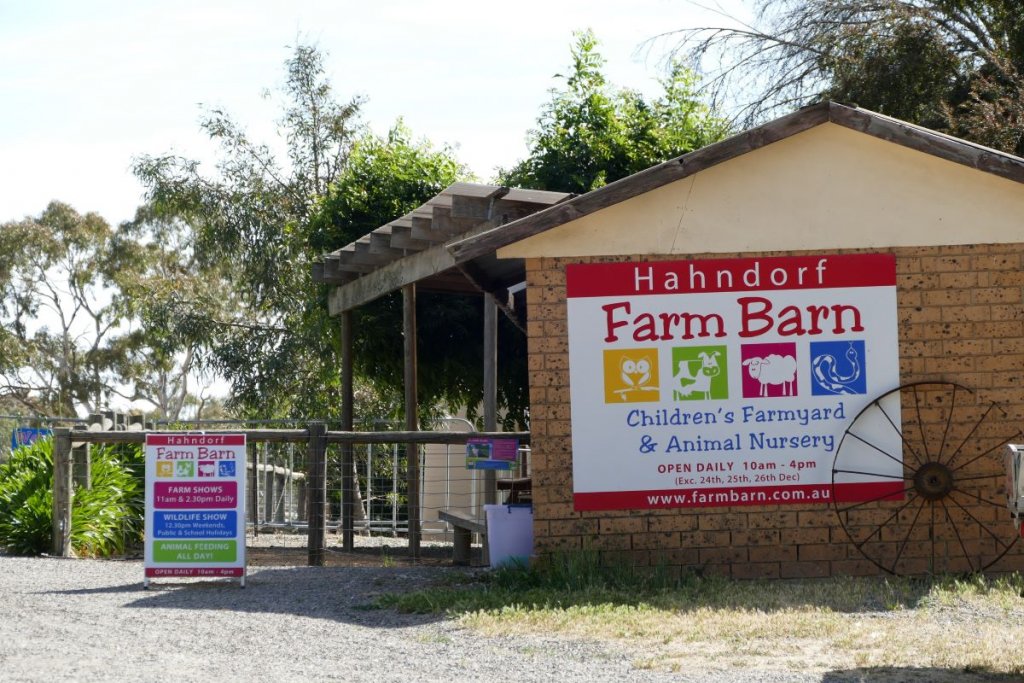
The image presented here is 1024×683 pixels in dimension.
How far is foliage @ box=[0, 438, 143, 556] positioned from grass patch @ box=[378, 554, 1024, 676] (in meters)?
4.71

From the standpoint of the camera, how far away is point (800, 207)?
10.3 metres

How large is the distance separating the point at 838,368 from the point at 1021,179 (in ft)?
6.68

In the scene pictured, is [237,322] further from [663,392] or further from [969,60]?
[663,392]

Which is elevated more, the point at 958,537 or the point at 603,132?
the point at 603,132

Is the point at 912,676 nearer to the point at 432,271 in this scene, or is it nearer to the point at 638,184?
the point at 638,184

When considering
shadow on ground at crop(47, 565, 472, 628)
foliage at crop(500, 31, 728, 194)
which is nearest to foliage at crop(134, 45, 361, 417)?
foliage at crop(500, 31, 728, 194)

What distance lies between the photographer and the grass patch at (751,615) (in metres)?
7.25

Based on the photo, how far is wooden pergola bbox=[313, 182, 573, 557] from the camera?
11602 mm

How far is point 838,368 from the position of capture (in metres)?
10.2

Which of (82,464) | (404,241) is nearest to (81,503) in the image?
(82,464)

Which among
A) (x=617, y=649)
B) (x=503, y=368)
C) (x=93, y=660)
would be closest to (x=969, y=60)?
(x=503, y=368)

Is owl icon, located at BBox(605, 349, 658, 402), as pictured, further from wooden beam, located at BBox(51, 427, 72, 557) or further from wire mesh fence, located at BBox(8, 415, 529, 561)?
wooden beam, located at BBox(51, 427, 72, 557)

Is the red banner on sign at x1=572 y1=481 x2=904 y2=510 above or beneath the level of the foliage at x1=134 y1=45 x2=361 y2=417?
beneath

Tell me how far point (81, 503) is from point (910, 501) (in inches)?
313
